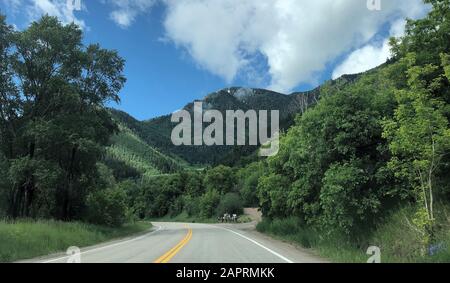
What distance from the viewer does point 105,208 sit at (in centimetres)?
4062

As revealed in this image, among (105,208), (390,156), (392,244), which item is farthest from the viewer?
(105,208)

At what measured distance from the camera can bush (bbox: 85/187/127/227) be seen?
39625mm

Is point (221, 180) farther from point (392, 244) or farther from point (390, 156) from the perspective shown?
point (392, 244)

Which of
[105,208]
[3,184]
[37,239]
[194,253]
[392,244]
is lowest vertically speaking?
[194,253]

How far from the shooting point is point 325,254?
1744cm

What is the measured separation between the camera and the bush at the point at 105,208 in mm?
39625

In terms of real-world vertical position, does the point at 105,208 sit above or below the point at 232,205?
above

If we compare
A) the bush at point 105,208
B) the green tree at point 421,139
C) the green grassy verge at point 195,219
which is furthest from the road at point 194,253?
the green grassy verge at point 195,219

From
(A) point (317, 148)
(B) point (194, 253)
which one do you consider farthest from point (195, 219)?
(B) point (194, 253)

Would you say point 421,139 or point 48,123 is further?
point 48,123

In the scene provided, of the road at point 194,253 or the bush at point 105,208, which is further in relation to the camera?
the bush at point 105,208

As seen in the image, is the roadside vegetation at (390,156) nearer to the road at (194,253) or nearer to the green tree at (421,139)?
the green tree at (421,139)
